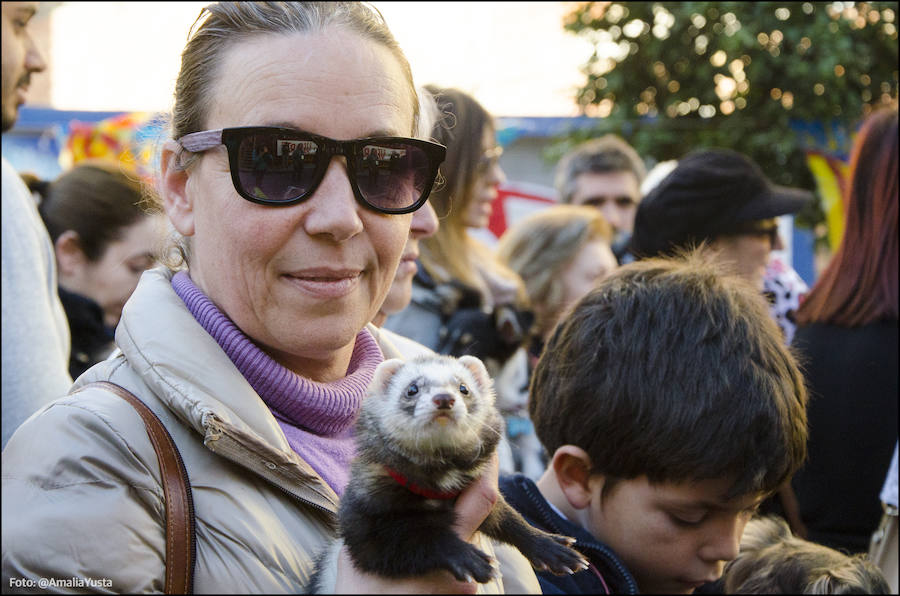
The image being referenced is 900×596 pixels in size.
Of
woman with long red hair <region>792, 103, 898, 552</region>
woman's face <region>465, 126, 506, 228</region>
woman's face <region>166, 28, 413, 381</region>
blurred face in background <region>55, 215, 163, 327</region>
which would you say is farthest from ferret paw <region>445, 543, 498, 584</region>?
blurred face in background <region>55, 215, 163, 327</region>

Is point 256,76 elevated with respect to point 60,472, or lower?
elevated

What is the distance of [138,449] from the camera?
1529mm

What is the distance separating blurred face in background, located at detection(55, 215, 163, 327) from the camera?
4805mm

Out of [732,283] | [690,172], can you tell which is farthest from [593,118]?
[732,283]

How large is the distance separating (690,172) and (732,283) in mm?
2537

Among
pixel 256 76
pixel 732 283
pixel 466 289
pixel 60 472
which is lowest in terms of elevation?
pixel 466 289

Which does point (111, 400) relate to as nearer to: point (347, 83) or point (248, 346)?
point (248, 346)

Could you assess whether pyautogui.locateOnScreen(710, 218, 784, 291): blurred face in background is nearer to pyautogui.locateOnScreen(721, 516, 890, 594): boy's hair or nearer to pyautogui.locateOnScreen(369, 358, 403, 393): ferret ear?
pyautogui.locateOnScreen(721, 516, 890, 594): boy's hair

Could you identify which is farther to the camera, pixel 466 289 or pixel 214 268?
pixel 466 289

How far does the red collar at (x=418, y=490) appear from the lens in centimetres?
171

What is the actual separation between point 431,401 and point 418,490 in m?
0.18

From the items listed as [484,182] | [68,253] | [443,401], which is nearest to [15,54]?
[68,253]

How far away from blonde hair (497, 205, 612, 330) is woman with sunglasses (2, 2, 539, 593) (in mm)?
3958

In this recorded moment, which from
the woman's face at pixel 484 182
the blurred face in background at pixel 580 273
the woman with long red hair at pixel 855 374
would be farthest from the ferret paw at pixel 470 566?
the blurred face in background at pixel 580 273
